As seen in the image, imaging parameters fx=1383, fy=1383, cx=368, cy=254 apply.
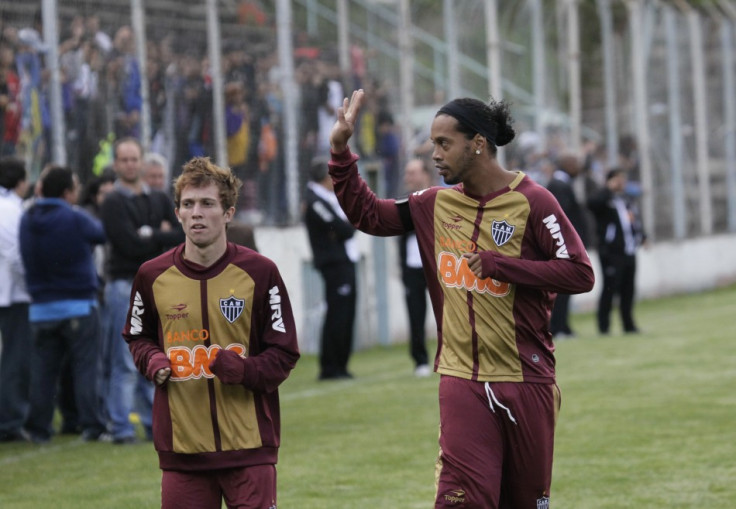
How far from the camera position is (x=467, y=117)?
561 centimetres

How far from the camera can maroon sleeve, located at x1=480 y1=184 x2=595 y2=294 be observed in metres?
5.50

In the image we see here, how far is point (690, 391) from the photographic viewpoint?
12.4 metres

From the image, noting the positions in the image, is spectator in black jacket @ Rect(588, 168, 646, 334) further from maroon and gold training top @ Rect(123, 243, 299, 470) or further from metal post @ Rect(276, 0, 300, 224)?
maroon and gold training top @ Rect(123, 243, 299, 470)

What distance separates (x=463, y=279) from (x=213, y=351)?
108 centimetres

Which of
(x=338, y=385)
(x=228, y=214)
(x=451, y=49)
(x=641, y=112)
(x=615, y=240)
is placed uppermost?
(x=451, y=49)

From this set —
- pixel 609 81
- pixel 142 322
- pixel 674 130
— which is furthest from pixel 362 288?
pixel 142 322

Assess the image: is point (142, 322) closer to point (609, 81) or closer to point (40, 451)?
point (40, 451)

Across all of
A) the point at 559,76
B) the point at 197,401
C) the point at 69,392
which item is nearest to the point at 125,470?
the point at 69,392

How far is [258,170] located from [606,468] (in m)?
8.45

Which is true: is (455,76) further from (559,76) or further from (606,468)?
(606,468)

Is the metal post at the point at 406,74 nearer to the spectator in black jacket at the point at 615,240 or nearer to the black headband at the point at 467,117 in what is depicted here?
the spectator in black jacket at the point at 615,240

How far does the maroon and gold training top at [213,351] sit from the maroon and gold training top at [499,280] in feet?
2.13

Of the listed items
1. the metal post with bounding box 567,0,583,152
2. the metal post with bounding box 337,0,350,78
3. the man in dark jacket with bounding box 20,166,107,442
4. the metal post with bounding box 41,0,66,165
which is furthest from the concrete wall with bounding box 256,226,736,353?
the man in dark jacket with bounding box 20,166,107,442

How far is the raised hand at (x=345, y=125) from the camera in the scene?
18.0 feet
